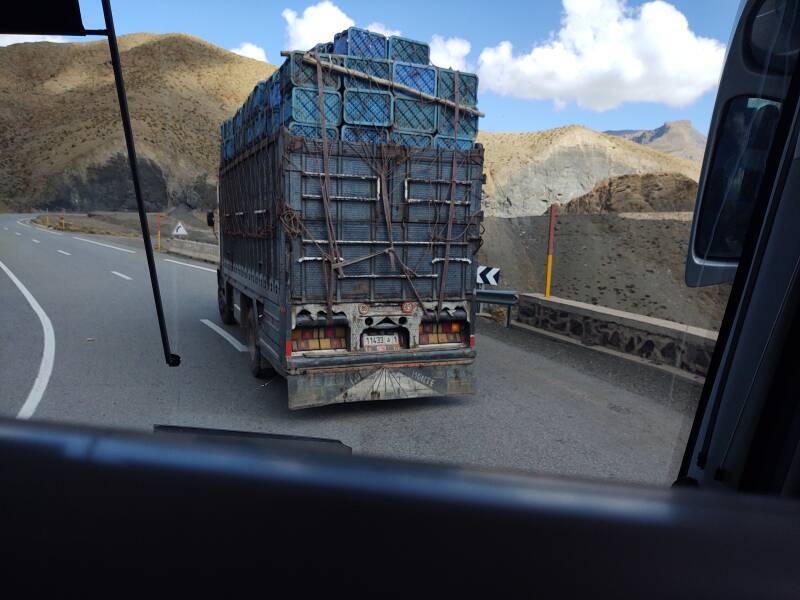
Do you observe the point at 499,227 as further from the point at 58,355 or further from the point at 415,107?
the point at 58,355

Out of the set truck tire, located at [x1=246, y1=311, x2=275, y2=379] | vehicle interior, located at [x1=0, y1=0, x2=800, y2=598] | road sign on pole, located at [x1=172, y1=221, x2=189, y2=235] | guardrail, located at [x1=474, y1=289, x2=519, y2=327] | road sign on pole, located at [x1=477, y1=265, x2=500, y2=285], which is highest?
road sign on pole, located at [x1=172, y1=221, x2=189, y2=235]

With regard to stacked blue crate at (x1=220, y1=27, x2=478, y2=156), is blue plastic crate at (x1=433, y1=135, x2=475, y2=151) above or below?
below

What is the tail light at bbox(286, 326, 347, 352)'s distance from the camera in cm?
588

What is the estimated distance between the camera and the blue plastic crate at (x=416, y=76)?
19.1 feet

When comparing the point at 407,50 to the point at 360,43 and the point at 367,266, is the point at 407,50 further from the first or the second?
→ the point at 367,266

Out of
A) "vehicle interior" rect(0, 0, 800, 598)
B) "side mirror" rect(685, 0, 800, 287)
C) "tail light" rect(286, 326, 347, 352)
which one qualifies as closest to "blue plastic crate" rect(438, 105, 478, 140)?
"tail light" rect(286, 326, 347, 352)

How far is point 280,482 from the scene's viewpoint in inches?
28.2

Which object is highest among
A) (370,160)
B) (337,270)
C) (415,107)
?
(415,107)

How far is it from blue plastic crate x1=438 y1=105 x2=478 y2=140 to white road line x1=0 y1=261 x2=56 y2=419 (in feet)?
14.7

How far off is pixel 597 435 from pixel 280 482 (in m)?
5.34

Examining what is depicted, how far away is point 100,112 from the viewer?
2.52m

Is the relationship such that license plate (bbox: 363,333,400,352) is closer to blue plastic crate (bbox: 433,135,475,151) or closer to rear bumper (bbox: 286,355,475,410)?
rear bumper (bbox: 286,355,475,410)

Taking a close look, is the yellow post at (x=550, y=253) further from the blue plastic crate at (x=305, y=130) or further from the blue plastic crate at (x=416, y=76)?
the blue plastic crate at (x=305, y=130)

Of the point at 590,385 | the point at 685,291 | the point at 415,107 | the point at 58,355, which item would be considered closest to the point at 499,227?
the point at 590,385
